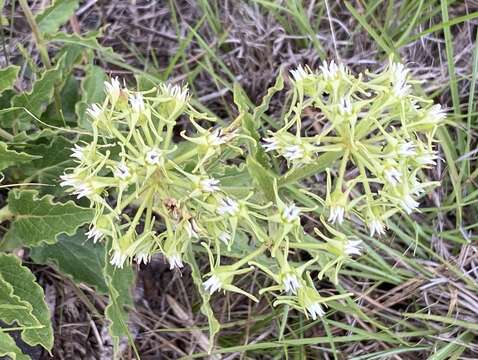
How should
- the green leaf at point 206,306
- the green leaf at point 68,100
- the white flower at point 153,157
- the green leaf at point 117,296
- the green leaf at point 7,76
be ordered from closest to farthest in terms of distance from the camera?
1. the white flower at point 153,157
2. the green leaf at point 206,306
3. the green leaf at point 117,296
4. the green leaf at point 7,76
5. the green leaf at point 68,100

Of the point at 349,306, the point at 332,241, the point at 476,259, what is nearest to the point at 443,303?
the point at 476,259

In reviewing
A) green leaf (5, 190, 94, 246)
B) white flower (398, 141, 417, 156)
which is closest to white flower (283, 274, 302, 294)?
white flower (398, 141, 417, 156)

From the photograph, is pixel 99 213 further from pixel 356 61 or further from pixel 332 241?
pixel 356 61

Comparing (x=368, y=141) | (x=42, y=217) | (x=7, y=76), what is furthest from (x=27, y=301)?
(x=368, y=141)

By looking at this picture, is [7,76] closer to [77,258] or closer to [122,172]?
[77,258]

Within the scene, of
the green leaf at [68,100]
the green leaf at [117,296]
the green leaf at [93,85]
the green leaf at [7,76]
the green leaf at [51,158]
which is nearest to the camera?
the green leaf at [117,296]

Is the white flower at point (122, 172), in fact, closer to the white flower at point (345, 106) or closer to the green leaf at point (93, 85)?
the white flower at point (345, 106)

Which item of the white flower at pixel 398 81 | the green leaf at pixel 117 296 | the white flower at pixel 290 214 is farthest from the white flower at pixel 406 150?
the green leaf at pixel 117 296

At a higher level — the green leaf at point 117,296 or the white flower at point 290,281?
the white flower at point 290,281
